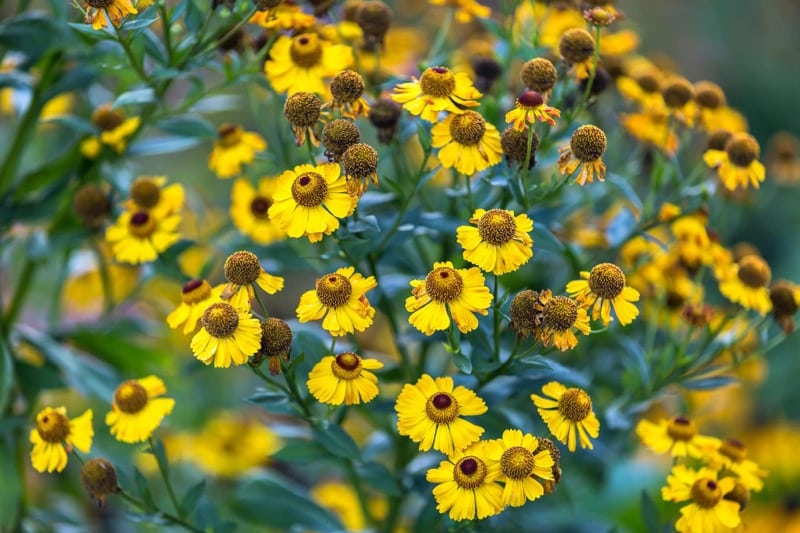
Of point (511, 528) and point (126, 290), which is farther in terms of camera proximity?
point (126, 290)

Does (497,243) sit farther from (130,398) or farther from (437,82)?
(130,398)

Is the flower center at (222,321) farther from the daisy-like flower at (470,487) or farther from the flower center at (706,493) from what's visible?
the flower center at (706,493)

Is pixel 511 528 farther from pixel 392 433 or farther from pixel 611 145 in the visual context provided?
pixel 611 145

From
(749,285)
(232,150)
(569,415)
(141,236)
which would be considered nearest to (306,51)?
(232,150)

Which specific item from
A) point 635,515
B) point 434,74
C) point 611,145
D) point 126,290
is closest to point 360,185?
point 434,74

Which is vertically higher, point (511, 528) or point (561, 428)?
point (561, 428)

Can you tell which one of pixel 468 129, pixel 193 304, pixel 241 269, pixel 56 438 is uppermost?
pixel 468 129

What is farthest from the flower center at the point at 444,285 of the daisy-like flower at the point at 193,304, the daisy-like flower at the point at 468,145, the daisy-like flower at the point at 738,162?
the daisy-like flower at the point at 738,162

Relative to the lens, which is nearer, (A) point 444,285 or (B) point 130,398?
(A) point 444,285
